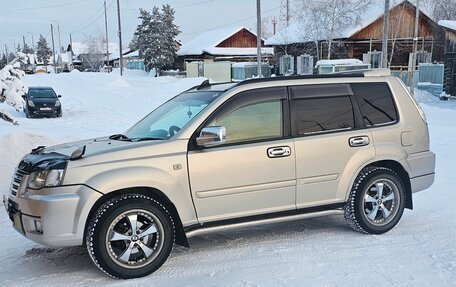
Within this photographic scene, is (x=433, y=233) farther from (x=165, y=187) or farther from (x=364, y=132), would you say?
(x=165, y=187)

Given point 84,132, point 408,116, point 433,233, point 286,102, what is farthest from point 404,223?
point 84,132

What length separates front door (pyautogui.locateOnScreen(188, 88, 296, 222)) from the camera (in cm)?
472

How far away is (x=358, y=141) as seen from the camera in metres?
5.37

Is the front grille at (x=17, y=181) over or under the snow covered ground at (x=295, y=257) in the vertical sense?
over

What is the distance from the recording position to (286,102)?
5.18m

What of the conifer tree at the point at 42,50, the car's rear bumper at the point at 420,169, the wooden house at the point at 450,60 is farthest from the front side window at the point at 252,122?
the conifer tree at the point at 42,50

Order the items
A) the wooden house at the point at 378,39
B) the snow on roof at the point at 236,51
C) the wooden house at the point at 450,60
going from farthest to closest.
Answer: the snow on roof at the point at 236,51
the wooden house at the point at 378,39
the wooden house at the point at 450,60

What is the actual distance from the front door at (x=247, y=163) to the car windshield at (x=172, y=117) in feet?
1.03

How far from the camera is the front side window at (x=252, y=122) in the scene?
4918 mm

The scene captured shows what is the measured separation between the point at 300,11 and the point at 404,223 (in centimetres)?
3349

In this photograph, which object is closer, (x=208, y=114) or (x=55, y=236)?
(x=55, y=236)

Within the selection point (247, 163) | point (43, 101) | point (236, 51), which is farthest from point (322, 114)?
point (236, 51)

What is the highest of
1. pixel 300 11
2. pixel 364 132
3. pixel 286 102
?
pixel 300 11

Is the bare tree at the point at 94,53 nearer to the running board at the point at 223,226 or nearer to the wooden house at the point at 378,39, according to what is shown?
the wooden house at the point at 378,39
